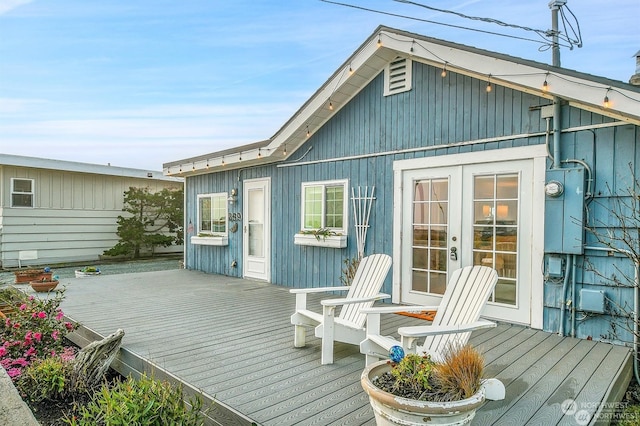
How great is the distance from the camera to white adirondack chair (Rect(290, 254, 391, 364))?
315 centimetres

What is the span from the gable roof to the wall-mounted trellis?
1.46 metres

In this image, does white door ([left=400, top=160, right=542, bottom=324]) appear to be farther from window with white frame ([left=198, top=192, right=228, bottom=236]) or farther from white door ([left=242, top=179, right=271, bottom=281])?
window with white frame ([left=198, top=192, right=228, bottom=236])

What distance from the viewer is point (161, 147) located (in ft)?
46.6

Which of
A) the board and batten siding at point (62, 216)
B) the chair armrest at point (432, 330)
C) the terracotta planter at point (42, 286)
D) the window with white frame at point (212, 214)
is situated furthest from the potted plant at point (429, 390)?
the board and batten siding at point (62, 216)

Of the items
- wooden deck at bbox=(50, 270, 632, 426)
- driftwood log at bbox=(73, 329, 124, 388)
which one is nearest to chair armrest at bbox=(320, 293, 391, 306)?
wooden deck at bbox=(50, 270, 632, 426)

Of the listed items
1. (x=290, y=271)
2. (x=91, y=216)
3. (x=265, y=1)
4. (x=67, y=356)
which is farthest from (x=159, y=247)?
(x=67, y=356)

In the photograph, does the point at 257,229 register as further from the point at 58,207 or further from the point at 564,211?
the point at 58,207

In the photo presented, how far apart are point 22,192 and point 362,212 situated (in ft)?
33.8

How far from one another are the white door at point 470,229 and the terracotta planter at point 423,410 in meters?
2.79

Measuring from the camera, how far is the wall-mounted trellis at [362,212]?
5547 mm

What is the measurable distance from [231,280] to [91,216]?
7164 millimetres

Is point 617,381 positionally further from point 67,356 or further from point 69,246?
point 69,246

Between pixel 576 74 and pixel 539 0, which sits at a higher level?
pixel 539 0

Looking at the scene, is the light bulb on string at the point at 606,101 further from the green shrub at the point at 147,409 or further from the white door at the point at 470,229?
the green shrub at the point at 147,409
